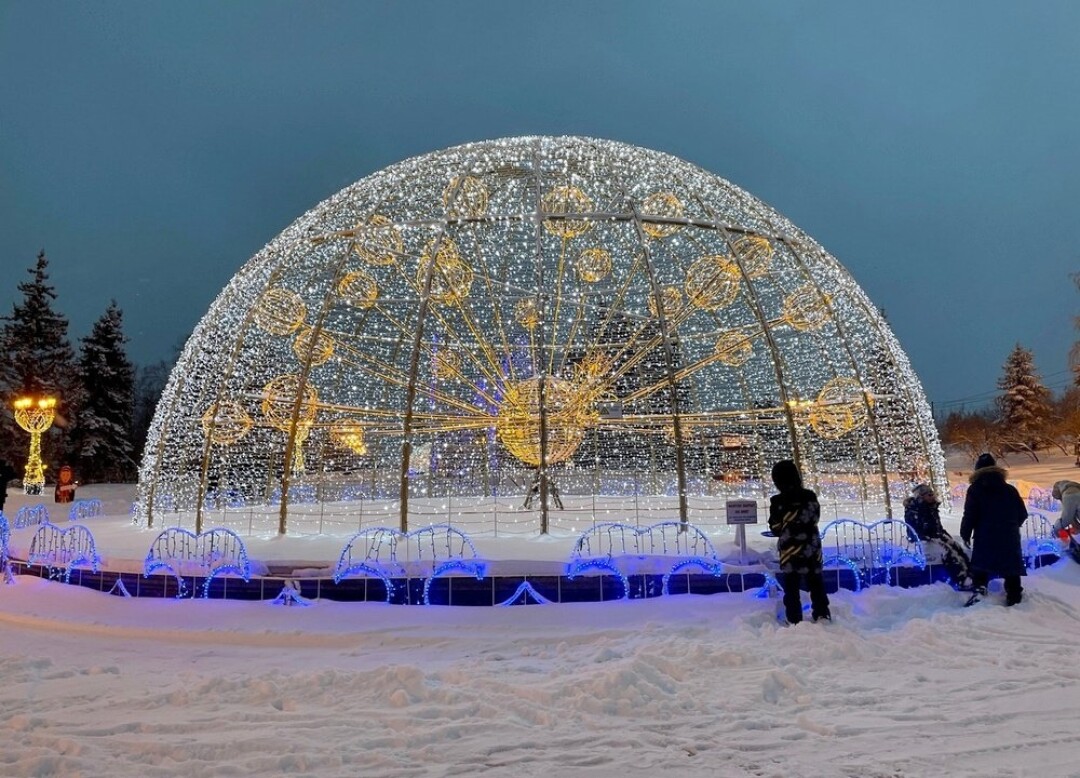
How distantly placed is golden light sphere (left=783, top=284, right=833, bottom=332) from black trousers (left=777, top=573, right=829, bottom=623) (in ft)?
19.2

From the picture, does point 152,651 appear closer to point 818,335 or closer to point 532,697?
point 532,697

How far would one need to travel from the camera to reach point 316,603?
7637 millimetres

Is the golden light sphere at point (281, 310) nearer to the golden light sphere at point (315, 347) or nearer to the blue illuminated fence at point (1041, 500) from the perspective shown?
the golden light sphere at point (315, 347)

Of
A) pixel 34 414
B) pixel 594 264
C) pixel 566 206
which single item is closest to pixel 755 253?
pixel 594 264

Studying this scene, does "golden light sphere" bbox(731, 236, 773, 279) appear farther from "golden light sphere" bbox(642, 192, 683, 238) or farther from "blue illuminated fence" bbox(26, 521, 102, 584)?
"blue illuminated fence" bbox(26, 521, 102, 584)

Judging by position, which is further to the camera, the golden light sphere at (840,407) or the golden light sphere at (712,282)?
the golden light sphere at (840,407)

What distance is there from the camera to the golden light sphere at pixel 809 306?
11.7m

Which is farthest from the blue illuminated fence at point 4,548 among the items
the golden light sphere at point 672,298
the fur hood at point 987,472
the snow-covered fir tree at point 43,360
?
the snow-covered fir tree at point 43,360

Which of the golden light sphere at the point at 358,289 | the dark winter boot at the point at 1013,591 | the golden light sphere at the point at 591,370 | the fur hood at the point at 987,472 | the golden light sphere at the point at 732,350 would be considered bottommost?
the dark winter boot at the point at 1013,591

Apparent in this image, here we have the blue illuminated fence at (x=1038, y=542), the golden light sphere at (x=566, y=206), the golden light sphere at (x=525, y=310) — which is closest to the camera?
the blue illuminated fence at (x=1038, y=542)

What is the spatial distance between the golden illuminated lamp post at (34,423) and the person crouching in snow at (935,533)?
78.4 feet

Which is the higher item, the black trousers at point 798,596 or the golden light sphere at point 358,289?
the golden light sphere at point 358,289

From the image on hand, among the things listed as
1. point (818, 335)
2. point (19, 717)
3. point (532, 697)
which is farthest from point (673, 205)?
point (19, 717)

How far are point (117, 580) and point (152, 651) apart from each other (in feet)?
7.81
